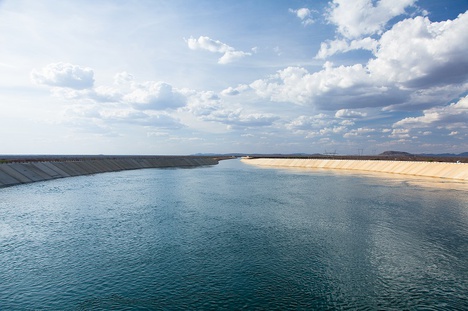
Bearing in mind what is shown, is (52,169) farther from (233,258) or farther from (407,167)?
(407,167)

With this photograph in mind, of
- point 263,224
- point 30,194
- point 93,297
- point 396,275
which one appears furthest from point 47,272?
point 30,194

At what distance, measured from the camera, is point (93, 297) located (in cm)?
1359

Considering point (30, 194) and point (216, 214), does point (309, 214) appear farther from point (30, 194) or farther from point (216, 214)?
point (30, 194)

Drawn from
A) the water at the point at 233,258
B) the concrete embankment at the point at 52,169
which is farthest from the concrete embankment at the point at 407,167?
the concrete embankment at the point at 52,169

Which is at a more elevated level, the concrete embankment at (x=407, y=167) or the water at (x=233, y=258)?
the concrete embankment at (x=407, y=167)

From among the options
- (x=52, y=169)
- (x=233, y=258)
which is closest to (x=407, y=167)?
(x=233, y=258)

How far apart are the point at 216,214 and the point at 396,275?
18447 mm

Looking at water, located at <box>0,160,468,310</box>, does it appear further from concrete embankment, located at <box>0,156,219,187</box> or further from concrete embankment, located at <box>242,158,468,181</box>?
concrete embankment, located at <box>242,158,468,181</box>

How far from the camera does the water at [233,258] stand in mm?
13484

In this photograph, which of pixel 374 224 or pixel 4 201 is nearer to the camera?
pixel 374 224

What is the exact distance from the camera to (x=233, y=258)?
1831 cm

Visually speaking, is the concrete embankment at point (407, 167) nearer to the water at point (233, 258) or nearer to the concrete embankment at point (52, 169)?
the water at point (233, 258)

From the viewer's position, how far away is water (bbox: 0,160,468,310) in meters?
13.5

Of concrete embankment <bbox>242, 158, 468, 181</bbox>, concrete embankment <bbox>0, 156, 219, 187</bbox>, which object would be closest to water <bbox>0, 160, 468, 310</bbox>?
concrete embankment <bbox>0, 156, 219, 187</bbox>
